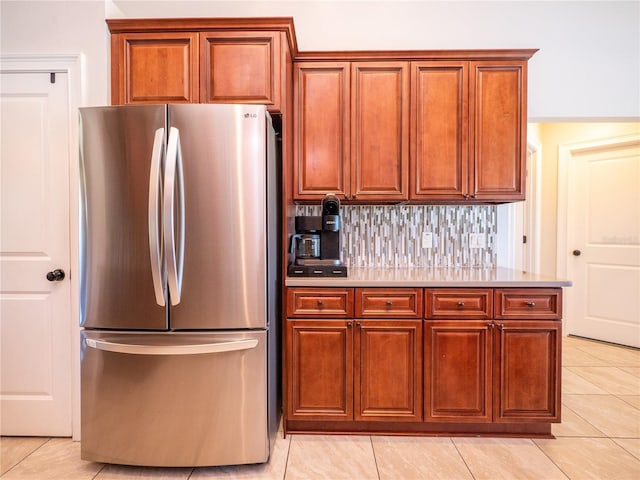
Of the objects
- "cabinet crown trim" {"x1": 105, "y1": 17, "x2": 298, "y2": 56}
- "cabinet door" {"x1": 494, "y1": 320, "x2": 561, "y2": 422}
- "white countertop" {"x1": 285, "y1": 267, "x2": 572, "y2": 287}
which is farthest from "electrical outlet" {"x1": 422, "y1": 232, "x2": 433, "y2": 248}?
"cabinet crown trim" {"x1": 105, "y1": 17, "x2": 298, "y2": 56}

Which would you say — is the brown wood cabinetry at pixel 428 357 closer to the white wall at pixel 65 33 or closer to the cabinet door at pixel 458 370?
the cabinet door at pixel 458 370

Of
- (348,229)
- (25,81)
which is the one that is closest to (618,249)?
(348,229)

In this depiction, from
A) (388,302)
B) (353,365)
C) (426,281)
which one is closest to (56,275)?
(353,365)

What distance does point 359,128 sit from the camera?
229 centimetres

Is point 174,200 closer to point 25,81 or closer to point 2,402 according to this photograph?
point 25,81

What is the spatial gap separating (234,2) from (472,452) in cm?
322

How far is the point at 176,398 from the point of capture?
1.70m

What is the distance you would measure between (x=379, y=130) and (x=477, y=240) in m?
1.12

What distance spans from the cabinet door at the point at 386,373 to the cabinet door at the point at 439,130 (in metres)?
0.91

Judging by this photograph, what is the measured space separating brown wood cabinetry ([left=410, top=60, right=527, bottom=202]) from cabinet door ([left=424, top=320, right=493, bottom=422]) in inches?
33.6

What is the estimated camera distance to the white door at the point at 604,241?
353 centimetres

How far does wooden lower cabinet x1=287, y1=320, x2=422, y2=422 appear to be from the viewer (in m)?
1.98

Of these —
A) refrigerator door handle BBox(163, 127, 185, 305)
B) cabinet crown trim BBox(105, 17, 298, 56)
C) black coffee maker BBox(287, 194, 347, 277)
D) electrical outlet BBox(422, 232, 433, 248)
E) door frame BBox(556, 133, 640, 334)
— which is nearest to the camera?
refrigerator door handle BBox(163, 127, 185, 305)

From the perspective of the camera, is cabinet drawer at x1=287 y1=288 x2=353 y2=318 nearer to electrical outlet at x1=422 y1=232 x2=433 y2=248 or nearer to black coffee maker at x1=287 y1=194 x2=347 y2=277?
black coffee maker at x1=287 y1=194 x2=347 y2=277
